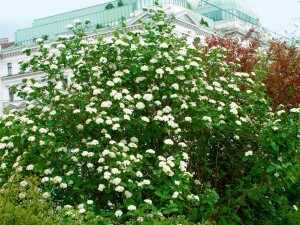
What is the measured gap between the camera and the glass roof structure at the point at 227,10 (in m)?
54.3

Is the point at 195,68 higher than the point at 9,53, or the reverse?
the point at 195,68

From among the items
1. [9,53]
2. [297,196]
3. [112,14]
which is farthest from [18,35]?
[297,196]

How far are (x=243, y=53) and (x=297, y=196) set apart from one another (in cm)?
589

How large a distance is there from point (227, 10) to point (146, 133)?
46942 millimetres

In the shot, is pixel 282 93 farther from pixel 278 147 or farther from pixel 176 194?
pixel 176 194

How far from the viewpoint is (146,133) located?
994 centimetres

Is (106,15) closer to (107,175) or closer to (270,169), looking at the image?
(270,169)

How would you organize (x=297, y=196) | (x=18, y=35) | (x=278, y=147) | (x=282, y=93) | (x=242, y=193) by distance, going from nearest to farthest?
(x=278, y=147) < (x=242, y=193) < (x=297, y=196) < (x=282, y=93) < (x=18, y=35)

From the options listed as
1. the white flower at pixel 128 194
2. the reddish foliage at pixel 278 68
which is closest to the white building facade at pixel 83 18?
the reddish foliage at pixel 278 68

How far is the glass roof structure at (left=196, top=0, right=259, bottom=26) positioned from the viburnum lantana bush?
4390 centimetres

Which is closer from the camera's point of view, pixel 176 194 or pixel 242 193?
pixel 176 194

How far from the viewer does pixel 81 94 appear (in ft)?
32.7

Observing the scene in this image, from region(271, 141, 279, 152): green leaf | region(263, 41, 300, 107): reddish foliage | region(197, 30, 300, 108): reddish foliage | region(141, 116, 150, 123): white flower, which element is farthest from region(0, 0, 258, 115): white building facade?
region(141, 116, 150, 123): white flower

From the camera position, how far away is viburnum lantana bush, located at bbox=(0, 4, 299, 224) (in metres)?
8.99
